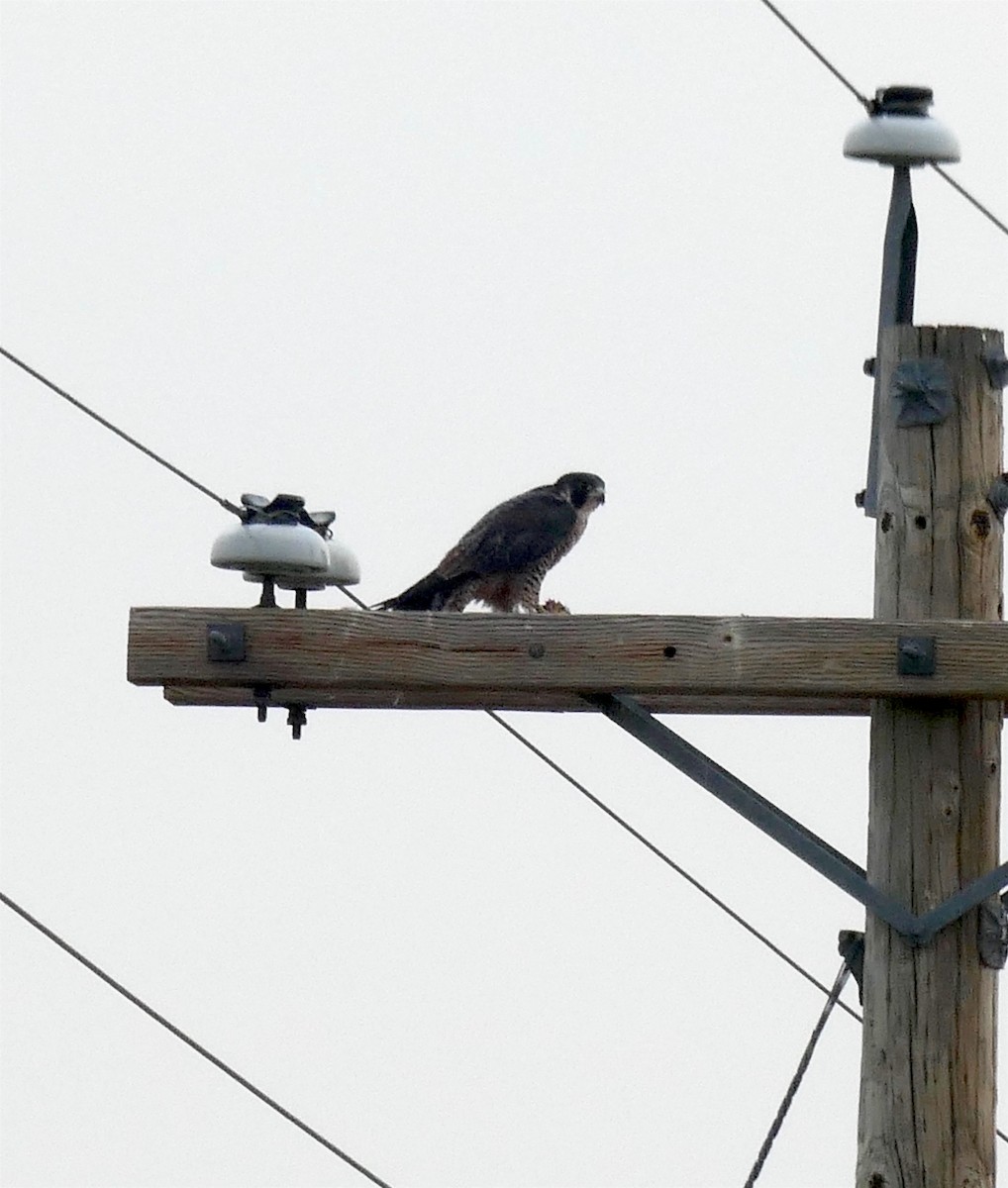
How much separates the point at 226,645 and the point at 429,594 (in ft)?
7.55

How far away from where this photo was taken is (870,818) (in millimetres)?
4520

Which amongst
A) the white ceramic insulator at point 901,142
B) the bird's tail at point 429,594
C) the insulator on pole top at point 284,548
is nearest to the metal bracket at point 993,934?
the insulator on pole top at point 284,548

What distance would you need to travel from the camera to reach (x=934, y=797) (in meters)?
4.42

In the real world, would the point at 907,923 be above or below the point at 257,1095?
above

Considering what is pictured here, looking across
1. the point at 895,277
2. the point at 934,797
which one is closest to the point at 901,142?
the point at 895,277

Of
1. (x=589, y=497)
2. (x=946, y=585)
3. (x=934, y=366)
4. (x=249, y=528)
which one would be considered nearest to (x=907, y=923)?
(x=946, y=585)

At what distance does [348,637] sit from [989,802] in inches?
49.1

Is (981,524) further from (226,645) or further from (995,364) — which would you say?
(226,645)

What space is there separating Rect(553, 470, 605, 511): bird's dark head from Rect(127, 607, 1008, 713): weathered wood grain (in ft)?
10.4

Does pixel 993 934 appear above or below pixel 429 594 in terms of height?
below

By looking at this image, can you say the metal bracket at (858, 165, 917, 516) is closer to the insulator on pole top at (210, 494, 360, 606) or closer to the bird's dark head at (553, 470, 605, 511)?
the insulator on pole top at (210, 494, 360, 606)

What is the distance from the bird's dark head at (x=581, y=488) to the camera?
7.41 m

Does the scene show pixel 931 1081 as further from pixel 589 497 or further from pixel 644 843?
pixel 589 497

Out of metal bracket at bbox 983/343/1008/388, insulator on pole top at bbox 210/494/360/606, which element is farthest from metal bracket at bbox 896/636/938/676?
insulator on pole top at bbox 210/494/360/606
